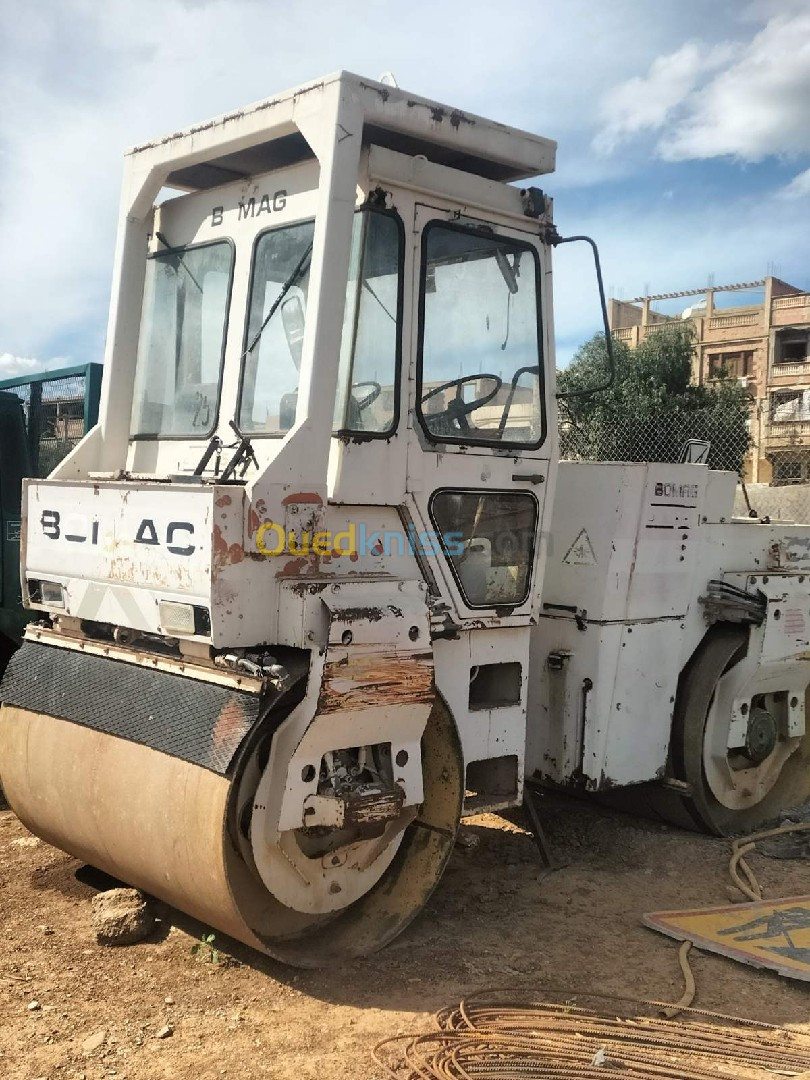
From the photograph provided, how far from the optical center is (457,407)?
4.20m

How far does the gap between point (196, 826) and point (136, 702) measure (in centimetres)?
56

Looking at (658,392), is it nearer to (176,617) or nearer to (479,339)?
(479,339)

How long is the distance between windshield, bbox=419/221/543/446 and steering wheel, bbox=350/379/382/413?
7.2 inches

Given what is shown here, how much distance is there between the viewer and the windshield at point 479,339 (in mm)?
4125

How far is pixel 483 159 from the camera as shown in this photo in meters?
4.32

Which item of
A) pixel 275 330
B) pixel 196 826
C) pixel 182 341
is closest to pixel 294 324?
pixel 275 330

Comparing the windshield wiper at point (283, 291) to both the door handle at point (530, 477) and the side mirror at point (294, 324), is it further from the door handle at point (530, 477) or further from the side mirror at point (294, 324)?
the door handle at point (530, 477)

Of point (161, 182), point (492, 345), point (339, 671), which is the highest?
point (161, 182)

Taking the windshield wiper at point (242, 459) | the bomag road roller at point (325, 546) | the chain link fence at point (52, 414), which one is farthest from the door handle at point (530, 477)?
the chain link fence at point (52, 414)

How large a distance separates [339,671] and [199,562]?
1.89 ft

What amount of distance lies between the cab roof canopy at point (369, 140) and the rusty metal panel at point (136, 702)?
78.7 inches

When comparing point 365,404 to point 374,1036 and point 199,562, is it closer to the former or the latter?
point 199,562

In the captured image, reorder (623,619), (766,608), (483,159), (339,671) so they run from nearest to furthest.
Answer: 1. (339,671)
2. (483,159)
3. (623,619)
4. (766,608)

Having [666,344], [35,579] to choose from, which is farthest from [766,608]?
[666,344]
